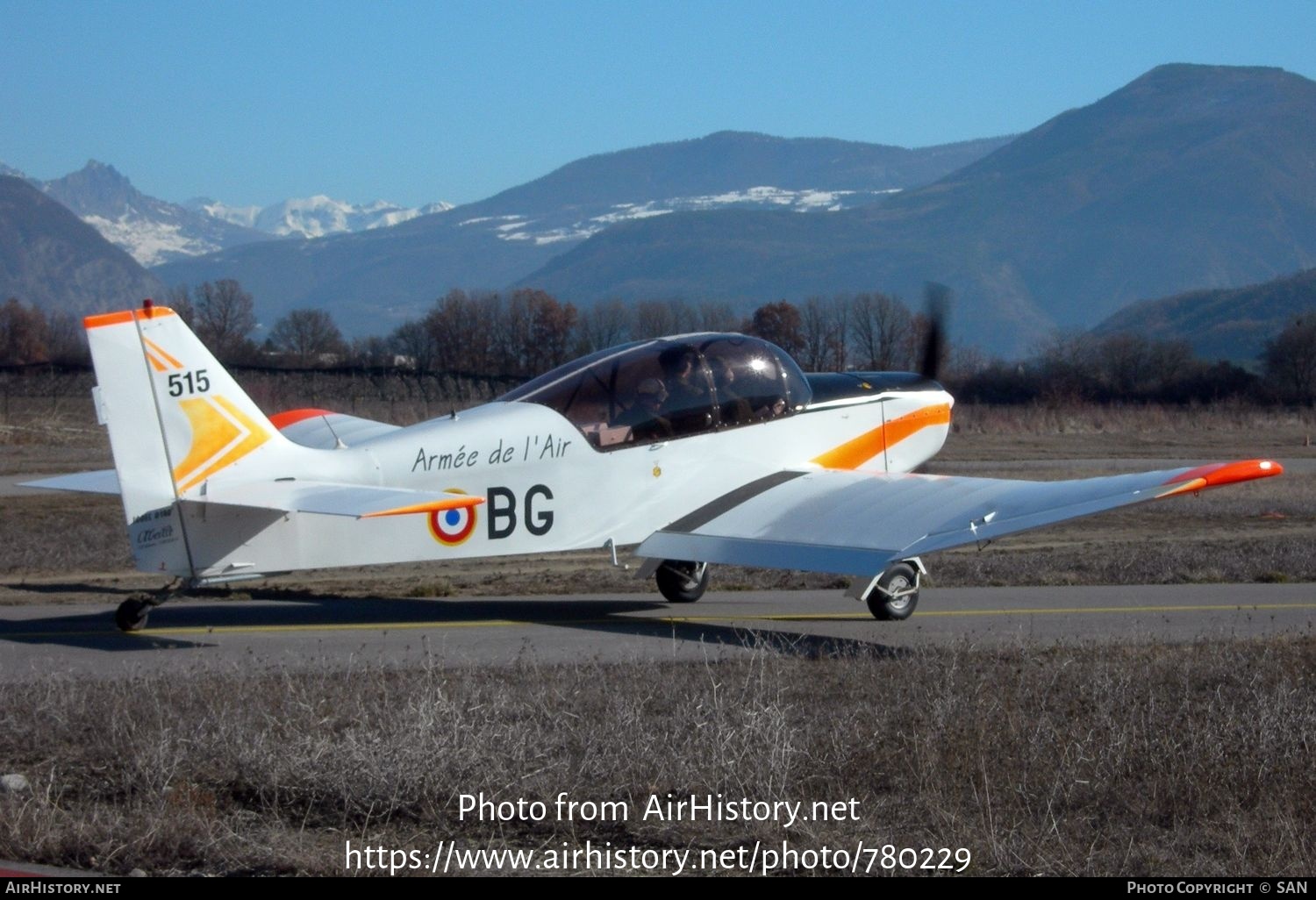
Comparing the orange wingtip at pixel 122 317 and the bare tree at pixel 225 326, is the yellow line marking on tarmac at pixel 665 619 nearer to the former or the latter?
the orange wingtip at pixel 122 317

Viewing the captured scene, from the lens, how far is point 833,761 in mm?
6730

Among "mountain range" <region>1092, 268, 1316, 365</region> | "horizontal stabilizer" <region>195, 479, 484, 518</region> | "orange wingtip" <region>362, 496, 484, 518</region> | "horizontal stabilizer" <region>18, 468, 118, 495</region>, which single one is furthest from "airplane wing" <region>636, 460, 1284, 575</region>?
"mountain range" <region>1092, 268, 1316, 365</region>

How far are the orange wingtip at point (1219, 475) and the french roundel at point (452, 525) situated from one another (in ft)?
18.0

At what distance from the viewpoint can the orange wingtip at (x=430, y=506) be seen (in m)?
9.80

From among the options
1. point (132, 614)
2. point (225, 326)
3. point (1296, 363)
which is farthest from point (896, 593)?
point (1296, 363)

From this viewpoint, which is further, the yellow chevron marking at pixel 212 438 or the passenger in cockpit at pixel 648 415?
the passenger in cockpit at pixel 648 415

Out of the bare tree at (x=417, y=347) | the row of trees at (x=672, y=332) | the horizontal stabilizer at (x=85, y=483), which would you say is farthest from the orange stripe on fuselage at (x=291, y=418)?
the bare tree at (x=417, y=347)

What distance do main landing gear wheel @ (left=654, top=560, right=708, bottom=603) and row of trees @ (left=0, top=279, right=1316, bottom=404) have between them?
2787 centimetres

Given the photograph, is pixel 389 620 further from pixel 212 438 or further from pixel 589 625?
pixel 212 438

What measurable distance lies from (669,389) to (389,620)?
324 cm

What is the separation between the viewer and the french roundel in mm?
11172

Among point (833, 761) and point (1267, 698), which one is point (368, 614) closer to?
point (833, 761)

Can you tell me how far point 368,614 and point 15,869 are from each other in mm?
7225

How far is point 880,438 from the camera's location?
46.4 feet
